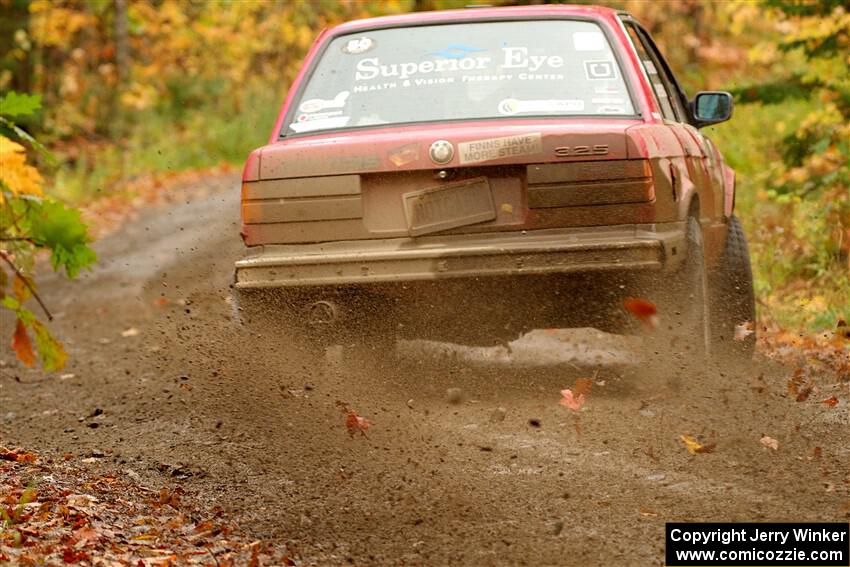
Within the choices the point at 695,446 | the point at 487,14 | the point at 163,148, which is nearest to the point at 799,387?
the point at 695,446

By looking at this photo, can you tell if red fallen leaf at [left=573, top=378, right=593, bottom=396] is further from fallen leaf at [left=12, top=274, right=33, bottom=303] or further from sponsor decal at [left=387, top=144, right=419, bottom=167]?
fallen leaf at [left=12, top=274, right=33, bottom=303]

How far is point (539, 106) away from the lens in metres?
6.13

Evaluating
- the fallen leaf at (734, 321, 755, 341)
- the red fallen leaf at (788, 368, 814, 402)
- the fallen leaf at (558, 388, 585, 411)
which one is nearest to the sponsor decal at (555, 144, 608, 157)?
the fallen leaf at (558, 388, 585, 411)

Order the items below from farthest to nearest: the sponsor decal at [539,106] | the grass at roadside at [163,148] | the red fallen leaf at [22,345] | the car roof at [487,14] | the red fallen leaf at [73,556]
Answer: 1. the grass at roadside at [163,148]
2. the car roof at [487,14]
3. the sponsor decal at [539,106]
4. the red fallen leaf at [22,345]
5. the red fallen leaf at [73,556]

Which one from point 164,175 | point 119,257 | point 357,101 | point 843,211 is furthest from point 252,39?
point 357,101

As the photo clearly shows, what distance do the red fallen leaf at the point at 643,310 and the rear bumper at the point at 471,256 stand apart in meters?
0.25

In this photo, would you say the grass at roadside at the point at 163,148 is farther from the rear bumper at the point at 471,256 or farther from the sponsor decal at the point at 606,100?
the sponsor decal at the point at 606,100

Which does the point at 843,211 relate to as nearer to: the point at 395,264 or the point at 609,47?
the point at 609,47

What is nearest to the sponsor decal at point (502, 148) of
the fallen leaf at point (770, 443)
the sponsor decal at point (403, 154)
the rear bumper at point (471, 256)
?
the sponsor decal at point (403, 154)

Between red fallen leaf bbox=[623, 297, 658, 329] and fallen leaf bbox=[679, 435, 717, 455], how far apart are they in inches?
29.0

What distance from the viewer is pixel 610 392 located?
6.28 meters

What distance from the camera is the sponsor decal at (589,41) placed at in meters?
6.37

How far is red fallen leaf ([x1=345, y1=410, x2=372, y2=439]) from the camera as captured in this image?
572 centimetres

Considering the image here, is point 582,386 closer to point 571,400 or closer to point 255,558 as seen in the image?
point 571,400
